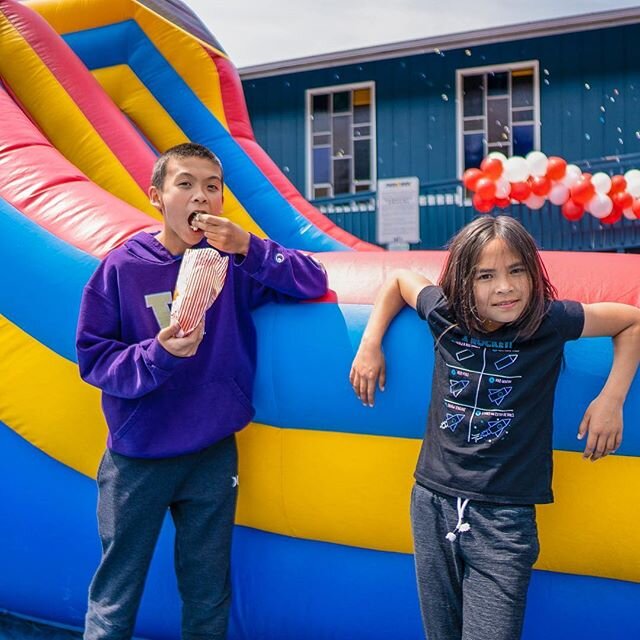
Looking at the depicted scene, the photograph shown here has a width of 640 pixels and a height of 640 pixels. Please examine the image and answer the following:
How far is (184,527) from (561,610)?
27.7 inches

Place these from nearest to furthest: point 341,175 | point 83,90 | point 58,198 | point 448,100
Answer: point 58,198
point 83,90
point 448,100
point 341,175

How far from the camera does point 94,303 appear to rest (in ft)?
4.81

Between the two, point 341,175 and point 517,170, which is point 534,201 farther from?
point 341,175

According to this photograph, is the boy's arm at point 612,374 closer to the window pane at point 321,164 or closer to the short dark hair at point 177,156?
the short dark hair at point 177,156

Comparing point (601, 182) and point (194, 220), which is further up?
point (601, 182)

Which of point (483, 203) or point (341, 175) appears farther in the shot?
point (341, 175)

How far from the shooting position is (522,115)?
9.06 metres

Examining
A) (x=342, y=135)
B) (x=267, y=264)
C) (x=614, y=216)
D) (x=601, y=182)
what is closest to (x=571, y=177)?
(x=601, y=182)

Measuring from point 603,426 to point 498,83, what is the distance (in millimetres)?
Answer: 8486

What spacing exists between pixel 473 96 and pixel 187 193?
829 centimetres

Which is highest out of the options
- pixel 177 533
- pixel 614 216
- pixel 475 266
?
pixel 614 216

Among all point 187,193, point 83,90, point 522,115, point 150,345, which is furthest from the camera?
point 522,115

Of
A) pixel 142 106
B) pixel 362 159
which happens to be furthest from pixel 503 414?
pixel 362 159

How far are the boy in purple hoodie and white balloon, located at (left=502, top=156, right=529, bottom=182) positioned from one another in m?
6.20
